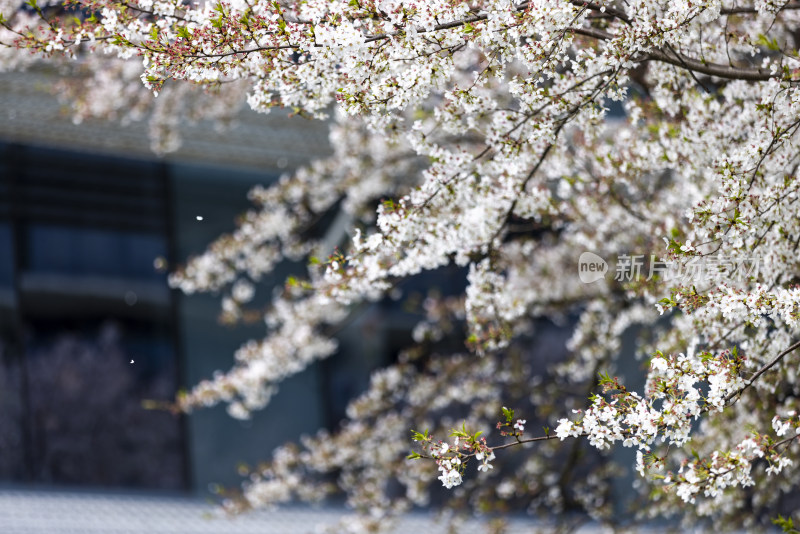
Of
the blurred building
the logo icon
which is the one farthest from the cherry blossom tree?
the blurred building

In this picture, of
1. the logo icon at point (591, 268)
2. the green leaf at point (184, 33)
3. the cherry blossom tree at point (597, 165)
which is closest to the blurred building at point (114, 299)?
the cherry blossom tree at point (597, 165)

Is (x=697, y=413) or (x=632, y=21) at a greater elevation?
(x=632, y=21)

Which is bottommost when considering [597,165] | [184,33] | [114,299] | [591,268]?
[591,268]

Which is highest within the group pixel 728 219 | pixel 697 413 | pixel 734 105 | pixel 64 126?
pixel 64 126

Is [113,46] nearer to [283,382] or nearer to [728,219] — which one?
[728,219]

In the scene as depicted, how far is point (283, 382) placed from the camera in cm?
1117

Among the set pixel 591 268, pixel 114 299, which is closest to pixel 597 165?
pixel 591 268

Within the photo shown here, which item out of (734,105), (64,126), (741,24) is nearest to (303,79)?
(734,105)

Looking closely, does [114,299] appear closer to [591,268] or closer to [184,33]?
[591,268]

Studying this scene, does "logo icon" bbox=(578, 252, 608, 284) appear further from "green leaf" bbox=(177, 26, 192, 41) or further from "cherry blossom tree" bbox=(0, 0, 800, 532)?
"green leaf" bbox=(177, 26, 192, 41)

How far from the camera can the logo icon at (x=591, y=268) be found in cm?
415

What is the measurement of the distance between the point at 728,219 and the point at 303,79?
1.51m

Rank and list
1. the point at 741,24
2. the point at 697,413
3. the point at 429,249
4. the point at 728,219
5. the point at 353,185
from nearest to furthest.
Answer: the point at 697,413, the point at 728,219, the point at 429,249, the point at 741,24, the point at 353,185

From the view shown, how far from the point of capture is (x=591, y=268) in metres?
4.19
